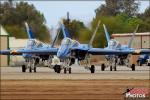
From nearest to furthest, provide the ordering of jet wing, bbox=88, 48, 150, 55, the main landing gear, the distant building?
jet wing, bbox=88, 48, 150, 55
the main landing gear
the distant building

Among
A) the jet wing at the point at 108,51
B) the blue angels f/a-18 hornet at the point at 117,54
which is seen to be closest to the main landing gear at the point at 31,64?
the jet wing at the point at 108,51

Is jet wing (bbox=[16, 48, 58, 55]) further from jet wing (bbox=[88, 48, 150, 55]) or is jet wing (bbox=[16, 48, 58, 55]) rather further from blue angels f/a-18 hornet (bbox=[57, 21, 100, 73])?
jet wing (bbox=[88, 48, 150, 55])

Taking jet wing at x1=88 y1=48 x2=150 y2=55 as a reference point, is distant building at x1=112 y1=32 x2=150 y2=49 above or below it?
above

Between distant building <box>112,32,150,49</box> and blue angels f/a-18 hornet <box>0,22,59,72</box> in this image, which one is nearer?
blue angels f/a-18 hornet <box>0,22,59,72</box>

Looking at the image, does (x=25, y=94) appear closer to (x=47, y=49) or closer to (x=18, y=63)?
(x=47, y=49)

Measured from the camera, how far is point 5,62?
3932 inches

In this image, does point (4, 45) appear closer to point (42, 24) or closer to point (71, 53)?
point (42, 24)

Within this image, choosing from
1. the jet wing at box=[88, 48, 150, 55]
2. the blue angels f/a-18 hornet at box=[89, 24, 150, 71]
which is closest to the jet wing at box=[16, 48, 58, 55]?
the jet wing at box=[88, 48, 150, 55]

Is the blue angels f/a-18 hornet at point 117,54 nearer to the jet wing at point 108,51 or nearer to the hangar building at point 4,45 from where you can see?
the jet wing at point 108,51

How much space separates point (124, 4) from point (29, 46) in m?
9.54

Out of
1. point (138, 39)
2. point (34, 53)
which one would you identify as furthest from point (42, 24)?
point (34, 53)

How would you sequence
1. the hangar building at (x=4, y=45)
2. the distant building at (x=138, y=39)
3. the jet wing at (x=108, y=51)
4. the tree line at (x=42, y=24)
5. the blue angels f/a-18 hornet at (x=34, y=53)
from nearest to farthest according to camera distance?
the jet wing at (x=108, y=51)
the blue angels f/a-18 hornet at (x=34, y=53)
the tree line at (x=42, y=24)
the distant building at (x=138, y=39)
the hangar building at (x=4, y=45)

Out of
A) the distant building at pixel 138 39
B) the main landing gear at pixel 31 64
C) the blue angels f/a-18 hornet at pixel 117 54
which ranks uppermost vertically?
the distant building at pixel 138 39

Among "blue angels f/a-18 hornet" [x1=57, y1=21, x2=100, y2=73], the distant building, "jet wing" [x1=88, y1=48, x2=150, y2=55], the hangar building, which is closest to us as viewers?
"blue angels f/a-18 hornet" [x1=57, y1=21, x2=100, y2=73]
